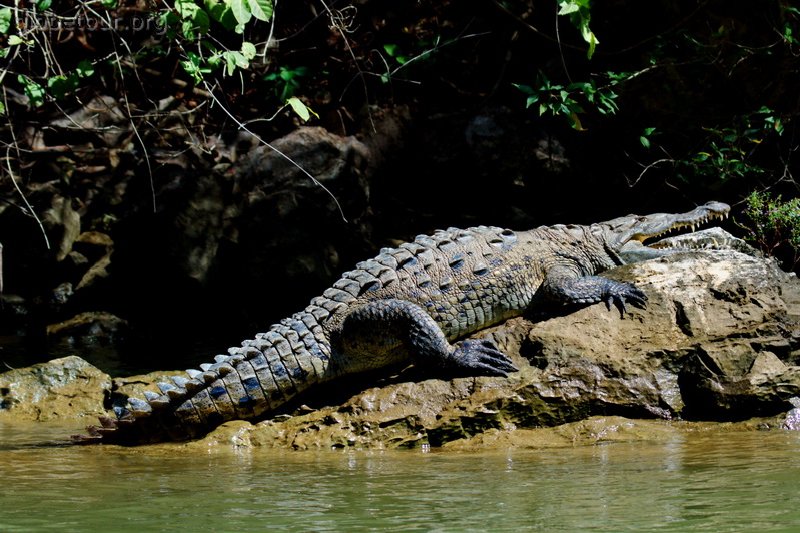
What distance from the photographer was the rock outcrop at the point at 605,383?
5.50m

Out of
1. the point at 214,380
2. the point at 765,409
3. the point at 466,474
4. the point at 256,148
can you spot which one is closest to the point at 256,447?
the point at 214,380

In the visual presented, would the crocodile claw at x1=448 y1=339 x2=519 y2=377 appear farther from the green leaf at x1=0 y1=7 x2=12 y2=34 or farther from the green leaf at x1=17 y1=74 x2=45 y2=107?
the green leaf at x1=17 y1=74 x2=45 y2=107

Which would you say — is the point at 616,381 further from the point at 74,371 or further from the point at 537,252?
the point at 74,371

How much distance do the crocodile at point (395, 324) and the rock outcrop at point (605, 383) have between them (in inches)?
5.3

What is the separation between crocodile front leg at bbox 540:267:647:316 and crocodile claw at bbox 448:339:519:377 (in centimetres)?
71

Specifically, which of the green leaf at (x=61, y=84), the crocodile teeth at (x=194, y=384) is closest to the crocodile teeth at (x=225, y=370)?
the crocodile teeth at (x=194, y=384)

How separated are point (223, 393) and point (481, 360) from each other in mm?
1589

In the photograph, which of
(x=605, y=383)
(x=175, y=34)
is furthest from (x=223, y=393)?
(x=605, y=383)

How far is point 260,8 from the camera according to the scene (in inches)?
172

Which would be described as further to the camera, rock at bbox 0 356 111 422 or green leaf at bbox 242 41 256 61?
rock at bbox 0 356 111 422

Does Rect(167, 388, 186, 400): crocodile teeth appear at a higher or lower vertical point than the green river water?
higher

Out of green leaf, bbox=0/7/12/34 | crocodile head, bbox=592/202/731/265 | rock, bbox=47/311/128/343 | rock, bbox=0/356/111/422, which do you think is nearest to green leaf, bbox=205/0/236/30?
green leaf, bbox=0/7/12/34

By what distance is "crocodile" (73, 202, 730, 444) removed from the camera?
581 centimetres

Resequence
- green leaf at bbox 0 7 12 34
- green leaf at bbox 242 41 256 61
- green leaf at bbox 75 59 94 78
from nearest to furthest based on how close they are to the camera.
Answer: green leaf at bbox 242 41 256 61 < green leaf at bbox 0 7 12 34 < green leaf at bbox 75 59 94 78
